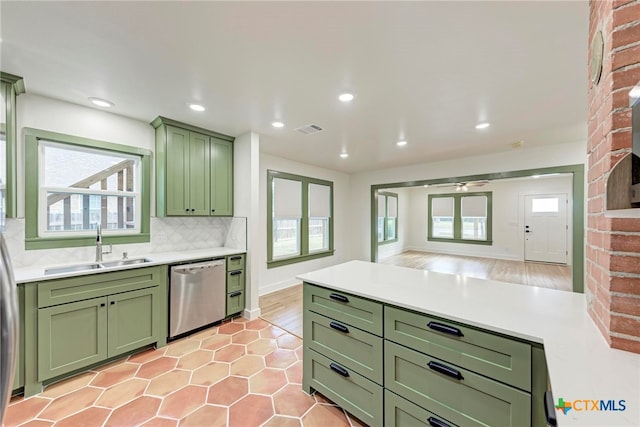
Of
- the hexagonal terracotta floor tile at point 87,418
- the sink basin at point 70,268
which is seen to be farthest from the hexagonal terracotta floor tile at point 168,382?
the sink basin at point 70,268

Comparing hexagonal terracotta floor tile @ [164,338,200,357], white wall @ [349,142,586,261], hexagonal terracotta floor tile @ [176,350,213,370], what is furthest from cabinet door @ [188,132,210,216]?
white wall @ [349,142,586,261]

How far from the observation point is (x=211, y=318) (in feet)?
10.0

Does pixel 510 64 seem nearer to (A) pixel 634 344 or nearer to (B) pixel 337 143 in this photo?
(A) pixel 634 344

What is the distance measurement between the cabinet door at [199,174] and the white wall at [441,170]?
159 inches


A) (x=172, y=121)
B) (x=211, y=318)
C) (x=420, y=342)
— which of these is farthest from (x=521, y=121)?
(x=211, y=318)

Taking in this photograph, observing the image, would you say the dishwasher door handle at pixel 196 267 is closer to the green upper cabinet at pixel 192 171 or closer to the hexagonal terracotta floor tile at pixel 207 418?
the green upper cabinet at pixel 192 171

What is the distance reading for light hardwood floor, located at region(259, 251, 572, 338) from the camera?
3532mm

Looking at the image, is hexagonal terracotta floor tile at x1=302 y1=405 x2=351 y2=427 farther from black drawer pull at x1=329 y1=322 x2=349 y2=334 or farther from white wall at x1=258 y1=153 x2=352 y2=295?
white wall at x1=258 y1=153 x2=352 y2=295

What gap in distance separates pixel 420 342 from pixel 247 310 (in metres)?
2.62

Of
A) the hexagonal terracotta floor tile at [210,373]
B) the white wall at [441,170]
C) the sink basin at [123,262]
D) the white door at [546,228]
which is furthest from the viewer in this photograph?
the white door at [546,228]

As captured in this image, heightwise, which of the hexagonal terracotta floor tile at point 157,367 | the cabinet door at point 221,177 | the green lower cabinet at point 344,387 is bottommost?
the hexagonal terracotta floor tile at point 157,367

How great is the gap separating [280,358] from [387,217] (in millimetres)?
6552

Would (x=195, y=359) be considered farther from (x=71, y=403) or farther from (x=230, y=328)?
(x=71, y=403)

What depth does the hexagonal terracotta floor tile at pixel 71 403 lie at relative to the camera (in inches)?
70.2
